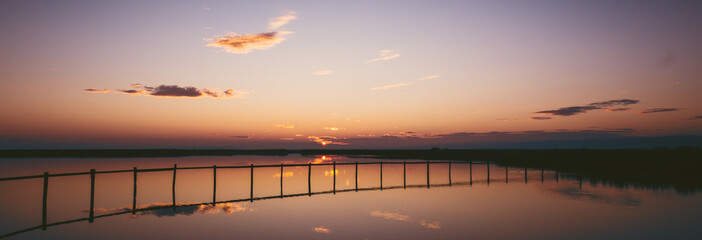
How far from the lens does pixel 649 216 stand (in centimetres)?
1911

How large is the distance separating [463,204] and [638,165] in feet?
146

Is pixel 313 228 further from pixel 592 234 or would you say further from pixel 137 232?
pixel 592 234

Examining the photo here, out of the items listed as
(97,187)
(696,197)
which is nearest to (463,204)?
(696,197)

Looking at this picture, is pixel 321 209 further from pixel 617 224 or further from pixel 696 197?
pixel 696 197

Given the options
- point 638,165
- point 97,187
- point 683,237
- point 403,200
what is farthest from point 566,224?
point 638,165

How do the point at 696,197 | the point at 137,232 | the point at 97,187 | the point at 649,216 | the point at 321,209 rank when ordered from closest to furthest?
the point at 137,232, the point at 649,216, the point at 321,209, the point at 696,197, the point at 97,187

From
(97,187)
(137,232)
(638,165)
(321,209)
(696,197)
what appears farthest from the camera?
(638,165)

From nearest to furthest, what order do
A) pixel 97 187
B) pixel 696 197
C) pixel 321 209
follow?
1. pixel 321 209
2. pixel 696 197
3. pixel 97 187

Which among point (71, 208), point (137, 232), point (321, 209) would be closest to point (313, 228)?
point (321, 209)

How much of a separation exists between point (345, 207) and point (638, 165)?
48804 mm

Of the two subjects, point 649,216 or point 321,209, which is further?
point 321,209

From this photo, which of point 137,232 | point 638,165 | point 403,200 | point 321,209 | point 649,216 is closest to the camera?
point 137,232

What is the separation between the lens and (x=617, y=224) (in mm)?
17172

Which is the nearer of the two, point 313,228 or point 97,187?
point 313,228
